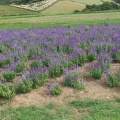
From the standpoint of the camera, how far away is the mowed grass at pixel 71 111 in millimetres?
7059

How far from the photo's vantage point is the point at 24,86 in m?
8.18

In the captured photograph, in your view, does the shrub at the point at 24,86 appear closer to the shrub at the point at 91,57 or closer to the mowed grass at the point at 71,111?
the mowed grass at the point at 71,111

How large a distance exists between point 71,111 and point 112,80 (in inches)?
68.0

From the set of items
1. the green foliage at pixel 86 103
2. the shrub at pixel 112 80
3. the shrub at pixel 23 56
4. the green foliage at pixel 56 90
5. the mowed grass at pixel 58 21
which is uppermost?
the shrub at pixel 23 56

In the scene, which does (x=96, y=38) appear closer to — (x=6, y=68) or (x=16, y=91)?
(x=6, y=68)

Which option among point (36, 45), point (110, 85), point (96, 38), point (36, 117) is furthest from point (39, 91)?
point (96, 38)

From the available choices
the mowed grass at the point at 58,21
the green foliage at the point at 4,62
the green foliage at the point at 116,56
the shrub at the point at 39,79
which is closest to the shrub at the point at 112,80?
the shrub at the point at 39,79

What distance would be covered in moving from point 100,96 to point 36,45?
513 centimetres

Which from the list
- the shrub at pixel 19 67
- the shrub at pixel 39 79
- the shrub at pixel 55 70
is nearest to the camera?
the shrub at pixel 39 79

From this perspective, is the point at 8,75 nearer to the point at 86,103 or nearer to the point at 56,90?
the point at 56,90

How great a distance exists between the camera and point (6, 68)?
991cm

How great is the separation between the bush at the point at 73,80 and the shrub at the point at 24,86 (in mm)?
957

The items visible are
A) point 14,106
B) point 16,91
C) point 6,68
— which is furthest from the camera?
point 6,68

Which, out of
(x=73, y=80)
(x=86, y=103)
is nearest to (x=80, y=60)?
(x=73, y=80)
